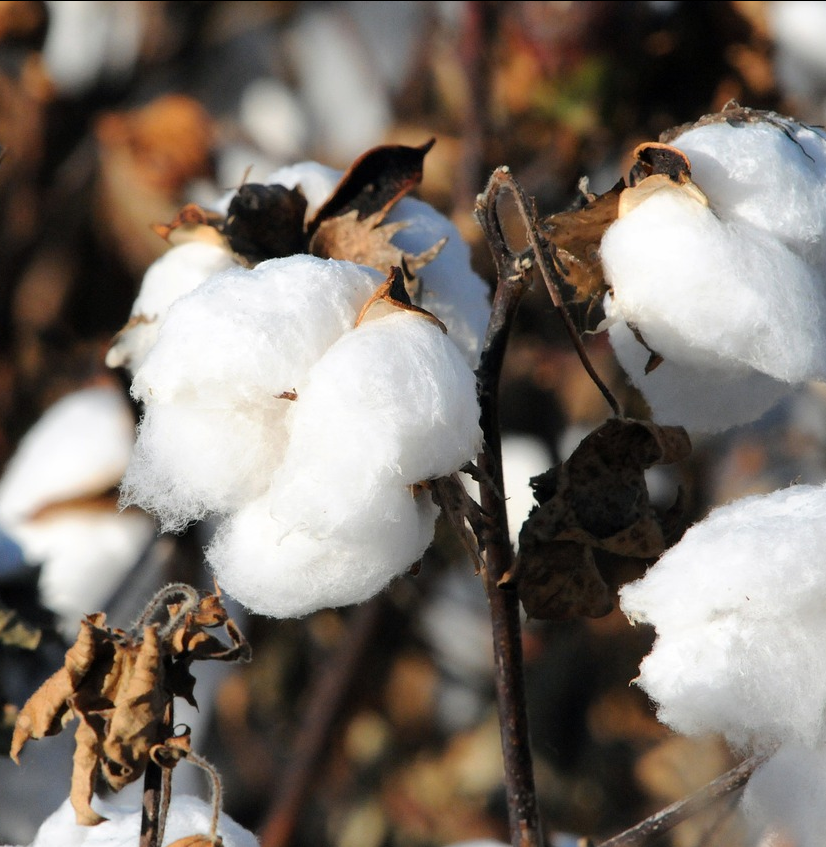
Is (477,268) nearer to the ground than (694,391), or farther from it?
nearer to the ground

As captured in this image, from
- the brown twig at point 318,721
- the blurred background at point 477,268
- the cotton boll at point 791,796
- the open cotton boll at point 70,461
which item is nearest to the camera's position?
the cotton boll at point 791,796

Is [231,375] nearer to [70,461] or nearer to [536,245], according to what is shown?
[536,245]

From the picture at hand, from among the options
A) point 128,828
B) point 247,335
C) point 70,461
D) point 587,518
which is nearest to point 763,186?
point 587,518

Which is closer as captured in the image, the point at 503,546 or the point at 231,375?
the point at 231,375

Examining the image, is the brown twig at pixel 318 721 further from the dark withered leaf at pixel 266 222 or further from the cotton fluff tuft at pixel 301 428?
the cotton fluff tuft at pixel 301 428

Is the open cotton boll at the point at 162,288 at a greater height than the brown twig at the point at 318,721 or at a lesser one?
greater

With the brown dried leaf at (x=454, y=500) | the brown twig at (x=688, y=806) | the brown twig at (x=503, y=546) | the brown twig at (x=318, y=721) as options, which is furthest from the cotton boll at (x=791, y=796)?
the brown twig at (x=318, y=721)

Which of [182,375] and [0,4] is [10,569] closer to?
[182,375]

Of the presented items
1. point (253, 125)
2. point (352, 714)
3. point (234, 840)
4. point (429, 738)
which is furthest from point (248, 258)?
point (253, 125)
